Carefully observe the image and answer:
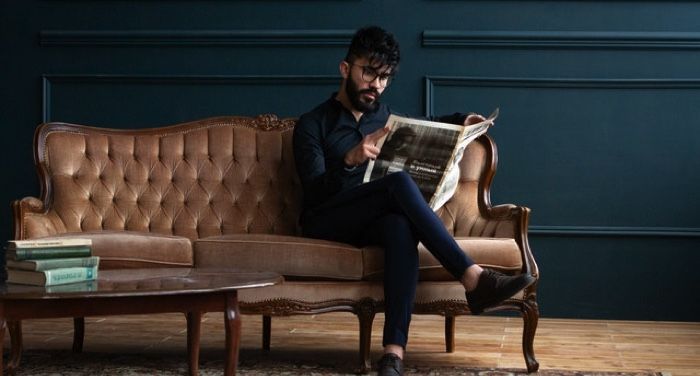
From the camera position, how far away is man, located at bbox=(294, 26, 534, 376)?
2805mm

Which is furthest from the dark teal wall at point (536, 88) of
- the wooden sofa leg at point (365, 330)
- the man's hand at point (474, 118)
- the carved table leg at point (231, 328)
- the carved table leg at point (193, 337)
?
the carved table leg at point (231, 328)

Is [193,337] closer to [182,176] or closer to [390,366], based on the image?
[390,366]

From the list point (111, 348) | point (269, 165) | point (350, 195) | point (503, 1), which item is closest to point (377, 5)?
point (503, 1)

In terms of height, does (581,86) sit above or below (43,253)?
above

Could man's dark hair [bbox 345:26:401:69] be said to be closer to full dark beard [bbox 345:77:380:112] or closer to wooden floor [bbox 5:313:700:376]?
full dark beard [bbox 345:77:380:112]

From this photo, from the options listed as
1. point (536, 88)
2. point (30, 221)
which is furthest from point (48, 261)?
point (536, 88)

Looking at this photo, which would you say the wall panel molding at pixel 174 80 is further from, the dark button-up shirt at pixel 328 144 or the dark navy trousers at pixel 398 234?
the dark navy trousers at pixel 398 234

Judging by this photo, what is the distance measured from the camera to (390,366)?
2699 millimetres

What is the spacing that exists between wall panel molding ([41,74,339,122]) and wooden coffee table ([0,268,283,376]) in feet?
6.56

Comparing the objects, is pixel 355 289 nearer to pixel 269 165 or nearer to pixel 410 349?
pixel 410 349

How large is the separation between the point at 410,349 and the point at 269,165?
2.84 ft

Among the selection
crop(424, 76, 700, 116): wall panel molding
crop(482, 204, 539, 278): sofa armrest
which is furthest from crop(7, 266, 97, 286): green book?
crop(424, 76, 700, 116): wall panel molding

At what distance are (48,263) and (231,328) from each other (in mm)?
450

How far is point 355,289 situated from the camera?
299cm
